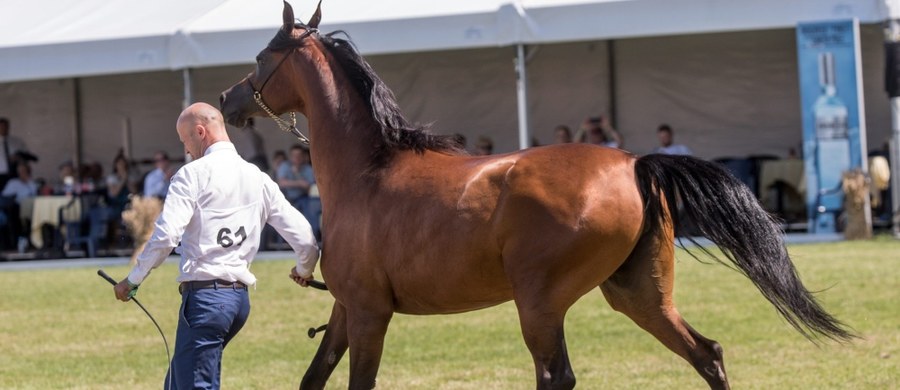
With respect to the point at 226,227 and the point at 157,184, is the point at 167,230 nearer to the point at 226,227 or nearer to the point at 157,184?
the point at 226,227

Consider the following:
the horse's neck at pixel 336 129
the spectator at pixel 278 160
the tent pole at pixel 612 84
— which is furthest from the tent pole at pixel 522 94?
the horse's neck at pixel 336 129

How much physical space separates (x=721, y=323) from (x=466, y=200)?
5.10 m

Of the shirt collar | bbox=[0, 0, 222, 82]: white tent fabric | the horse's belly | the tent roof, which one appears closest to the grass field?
the horse's belly

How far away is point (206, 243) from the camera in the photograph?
5.27 m

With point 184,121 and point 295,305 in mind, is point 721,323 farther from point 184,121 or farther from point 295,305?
point 184,121

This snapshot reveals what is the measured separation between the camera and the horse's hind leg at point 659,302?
18.3 feet

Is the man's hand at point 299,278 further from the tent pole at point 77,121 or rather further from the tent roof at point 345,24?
the tent pole at point 77,121

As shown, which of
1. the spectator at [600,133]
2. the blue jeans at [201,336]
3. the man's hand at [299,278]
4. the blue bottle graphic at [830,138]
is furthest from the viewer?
the spectator at [600,133]

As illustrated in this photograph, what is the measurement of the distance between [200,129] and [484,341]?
467 centimetres

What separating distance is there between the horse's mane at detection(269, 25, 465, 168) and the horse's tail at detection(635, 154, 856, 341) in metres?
1.00

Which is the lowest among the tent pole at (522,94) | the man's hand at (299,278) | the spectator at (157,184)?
the man's hand at (299,278)

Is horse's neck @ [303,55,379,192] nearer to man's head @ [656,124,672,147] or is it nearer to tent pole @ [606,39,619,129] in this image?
man's head @ [656,124,672,147]

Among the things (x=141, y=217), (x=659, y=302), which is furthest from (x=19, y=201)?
(x=659, y=302)

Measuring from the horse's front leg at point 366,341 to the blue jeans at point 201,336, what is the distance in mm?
580
